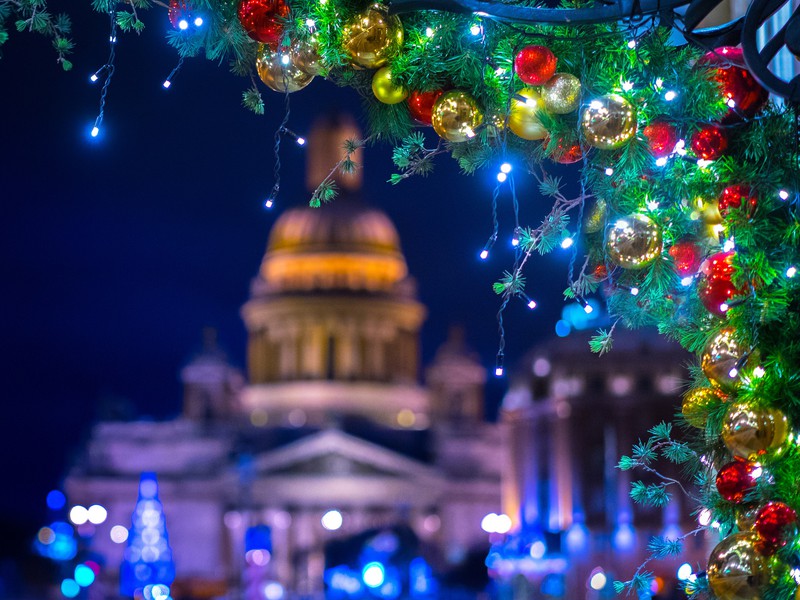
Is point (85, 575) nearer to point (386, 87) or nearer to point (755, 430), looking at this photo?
point (386, 87)

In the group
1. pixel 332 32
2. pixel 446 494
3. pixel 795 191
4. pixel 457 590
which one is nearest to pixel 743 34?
pixel 795 191

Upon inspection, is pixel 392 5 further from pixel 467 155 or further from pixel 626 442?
pixel 626 442

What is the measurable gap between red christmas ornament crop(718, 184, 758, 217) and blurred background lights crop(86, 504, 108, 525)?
69.7 meters

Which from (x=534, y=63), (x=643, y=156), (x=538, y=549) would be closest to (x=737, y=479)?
(x=643, y=156)

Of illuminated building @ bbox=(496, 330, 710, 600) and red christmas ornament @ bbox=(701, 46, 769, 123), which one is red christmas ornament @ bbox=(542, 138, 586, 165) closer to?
red christmas ornament @ bbox=(701, 46, 769, 123)

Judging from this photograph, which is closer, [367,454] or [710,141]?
[710,141]

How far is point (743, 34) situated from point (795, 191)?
57cm

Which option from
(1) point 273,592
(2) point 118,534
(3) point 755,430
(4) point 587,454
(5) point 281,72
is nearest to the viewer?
(3) point 755,430

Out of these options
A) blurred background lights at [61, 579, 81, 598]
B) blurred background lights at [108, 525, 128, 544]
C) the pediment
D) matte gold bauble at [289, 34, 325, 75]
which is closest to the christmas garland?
matte gold bauble at [289, 34, 325, 75]

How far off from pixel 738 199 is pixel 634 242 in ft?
1.34

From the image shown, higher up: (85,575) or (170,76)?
(85,575)

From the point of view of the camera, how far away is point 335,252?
9369 centimetres

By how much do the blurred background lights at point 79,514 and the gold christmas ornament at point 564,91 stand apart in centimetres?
7102

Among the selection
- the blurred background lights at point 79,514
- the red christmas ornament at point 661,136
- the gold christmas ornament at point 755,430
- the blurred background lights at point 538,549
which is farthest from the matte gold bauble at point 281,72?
the blurred background lights at point 79,514
